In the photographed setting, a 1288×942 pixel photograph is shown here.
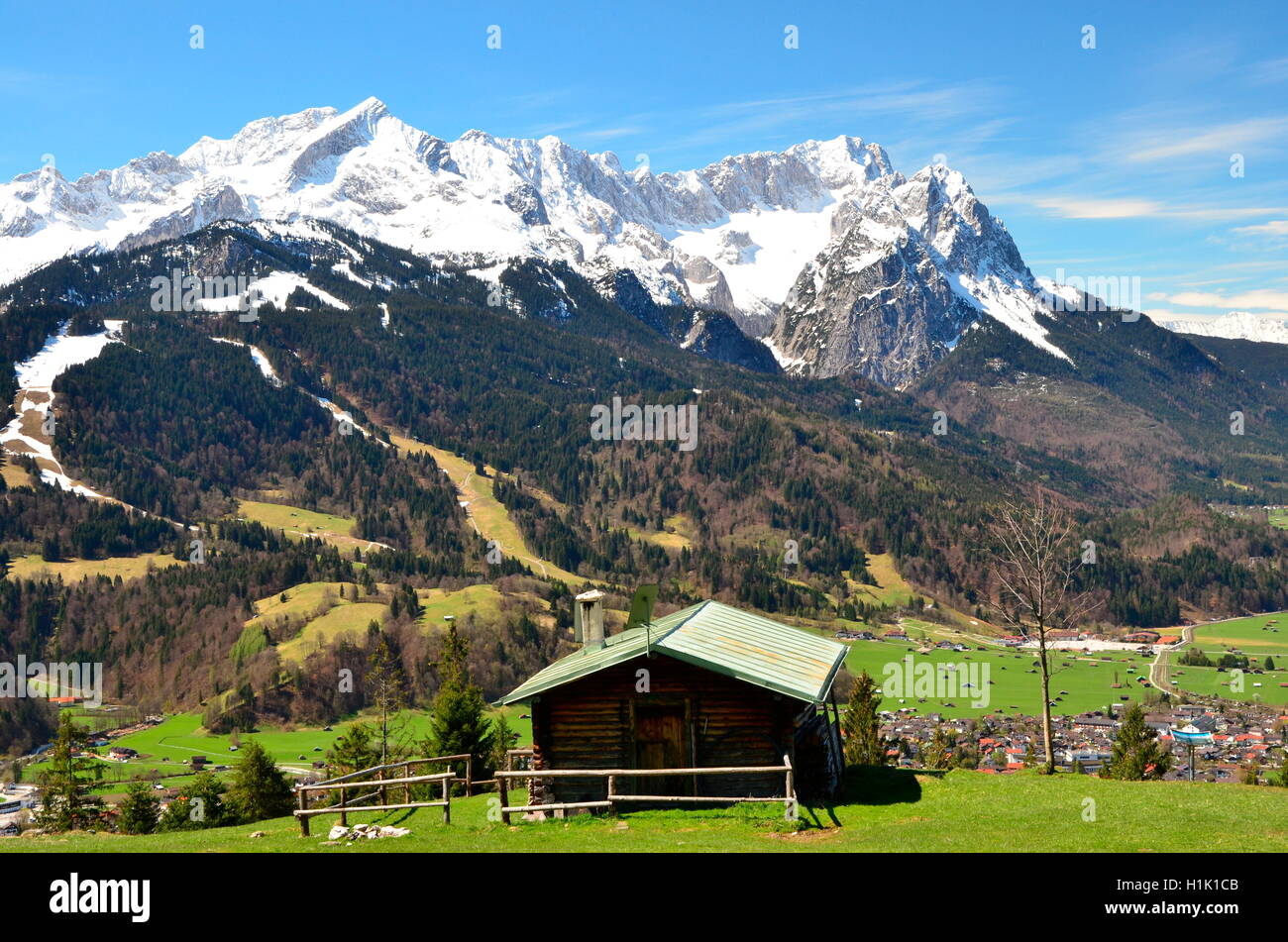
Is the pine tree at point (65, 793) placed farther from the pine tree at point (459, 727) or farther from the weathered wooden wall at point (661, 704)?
the weathered wooden wall at point (661, 704)

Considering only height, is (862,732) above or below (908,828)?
below

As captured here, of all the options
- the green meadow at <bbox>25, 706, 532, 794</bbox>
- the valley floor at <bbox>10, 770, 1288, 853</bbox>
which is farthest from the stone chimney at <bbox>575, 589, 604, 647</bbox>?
the green meadow at <bbox>25, 706, 532, 794</bbox>

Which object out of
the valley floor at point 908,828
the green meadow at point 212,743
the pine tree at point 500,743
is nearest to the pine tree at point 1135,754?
the valley floor at point 908,828

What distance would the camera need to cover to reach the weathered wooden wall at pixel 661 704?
34.1 metres

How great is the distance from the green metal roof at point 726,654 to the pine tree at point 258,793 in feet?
127

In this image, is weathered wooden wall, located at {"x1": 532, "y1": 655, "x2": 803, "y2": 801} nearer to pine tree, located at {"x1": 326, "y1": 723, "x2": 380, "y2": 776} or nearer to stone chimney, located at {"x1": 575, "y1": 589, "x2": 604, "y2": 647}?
stone chimney, located at {"x1": 575, "y1": 589, "x2": 604, "y2": 647}

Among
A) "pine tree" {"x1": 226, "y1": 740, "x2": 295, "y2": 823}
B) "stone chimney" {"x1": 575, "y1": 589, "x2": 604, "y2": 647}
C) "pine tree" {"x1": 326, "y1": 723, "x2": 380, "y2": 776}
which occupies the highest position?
"stone chimney" {"x1": 575, "y1": 589, "x2": 604, "y2": 647}

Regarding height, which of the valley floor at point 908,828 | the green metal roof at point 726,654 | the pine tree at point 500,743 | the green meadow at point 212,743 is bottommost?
the green meadow at point 212,743

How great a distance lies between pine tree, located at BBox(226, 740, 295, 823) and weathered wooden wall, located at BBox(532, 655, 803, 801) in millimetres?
41557

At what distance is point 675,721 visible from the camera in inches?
1373

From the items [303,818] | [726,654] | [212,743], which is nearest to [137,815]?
[303,818]

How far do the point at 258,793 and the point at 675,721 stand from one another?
4703 centimetres

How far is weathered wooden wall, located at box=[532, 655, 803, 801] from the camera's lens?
3412 centimetres

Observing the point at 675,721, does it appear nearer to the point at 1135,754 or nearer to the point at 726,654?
the point at 726,654
